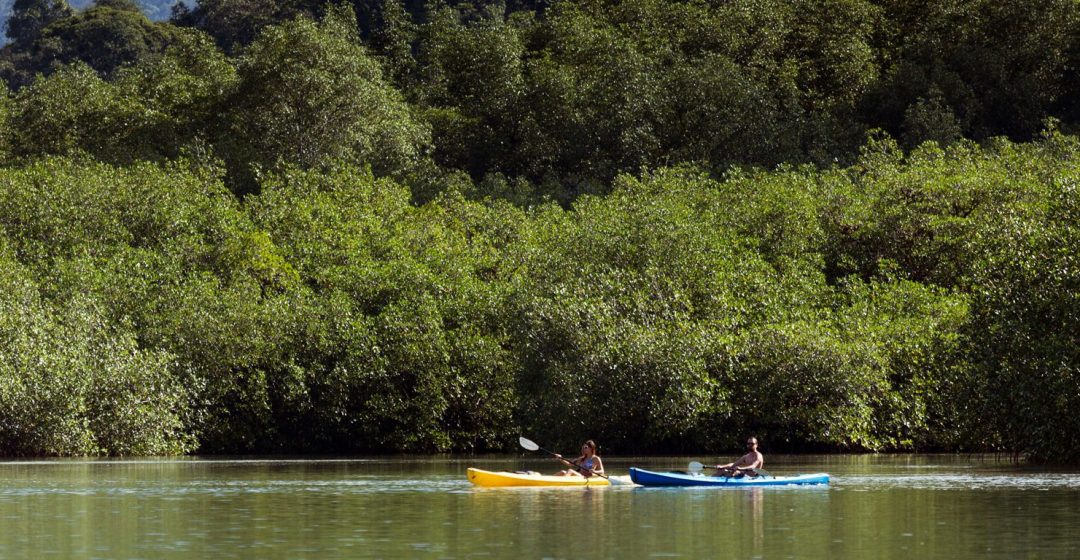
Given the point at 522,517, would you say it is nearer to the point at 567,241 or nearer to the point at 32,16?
the point at 567,241

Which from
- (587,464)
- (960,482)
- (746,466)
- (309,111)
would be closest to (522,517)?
(587,464)

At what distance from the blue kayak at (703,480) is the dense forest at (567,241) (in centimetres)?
906

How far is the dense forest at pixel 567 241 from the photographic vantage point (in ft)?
170

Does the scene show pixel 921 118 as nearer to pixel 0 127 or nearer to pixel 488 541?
pixel 0 127

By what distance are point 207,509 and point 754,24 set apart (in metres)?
81.9

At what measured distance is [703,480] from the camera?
35.4m

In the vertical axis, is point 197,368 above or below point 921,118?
below

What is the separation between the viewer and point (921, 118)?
8506 cm

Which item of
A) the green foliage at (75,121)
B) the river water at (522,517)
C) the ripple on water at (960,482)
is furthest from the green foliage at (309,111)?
the ripple on water at (960,482)

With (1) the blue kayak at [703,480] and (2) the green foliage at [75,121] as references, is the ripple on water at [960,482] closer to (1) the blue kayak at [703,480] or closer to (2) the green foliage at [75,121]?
(1) the blue kayak at [703,480]

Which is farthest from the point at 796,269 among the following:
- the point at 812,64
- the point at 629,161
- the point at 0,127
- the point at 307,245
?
the point at 0,127

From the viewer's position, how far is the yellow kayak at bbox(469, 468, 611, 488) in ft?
118

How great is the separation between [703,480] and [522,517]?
932 centimetres

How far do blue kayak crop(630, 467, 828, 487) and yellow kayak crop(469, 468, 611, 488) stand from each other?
64.4 inches
